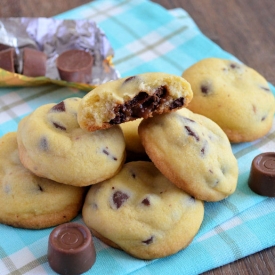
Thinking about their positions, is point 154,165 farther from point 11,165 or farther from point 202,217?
point 11,165

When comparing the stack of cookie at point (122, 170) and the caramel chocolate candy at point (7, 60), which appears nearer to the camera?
the stack of cookie at point (122, 170)

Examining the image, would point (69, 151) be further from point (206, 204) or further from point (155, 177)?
point (206, 204)

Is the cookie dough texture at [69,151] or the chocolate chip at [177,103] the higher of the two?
the chocolate chip at [177,103]

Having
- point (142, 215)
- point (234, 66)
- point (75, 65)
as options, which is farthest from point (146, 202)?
point (75, 65)

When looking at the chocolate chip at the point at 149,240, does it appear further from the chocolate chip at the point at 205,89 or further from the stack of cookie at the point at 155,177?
the chocolate chip at the point at 205,89

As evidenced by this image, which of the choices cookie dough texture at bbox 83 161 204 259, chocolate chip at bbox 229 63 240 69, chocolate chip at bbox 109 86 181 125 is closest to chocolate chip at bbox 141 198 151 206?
cookie dough texture at bbox 83 161 204 259

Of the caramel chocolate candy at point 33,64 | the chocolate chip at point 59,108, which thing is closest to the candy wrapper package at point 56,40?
the caramel chocolate candy at point 33,64
